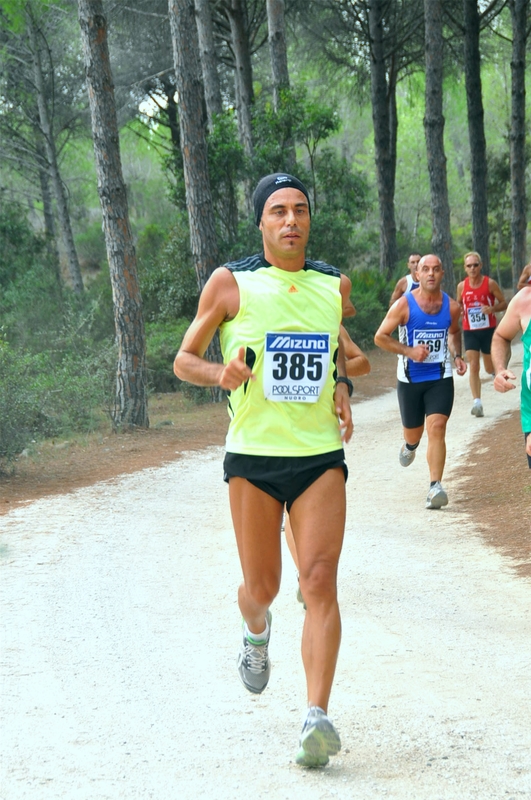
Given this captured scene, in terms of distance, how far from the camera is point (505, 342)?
6.55 meters

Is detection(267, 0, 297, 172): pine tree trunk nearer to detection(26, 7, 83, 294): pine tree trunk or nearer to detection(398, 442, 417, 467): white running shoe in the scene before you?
detection(26, 7, 83, 294): pine tree trunk

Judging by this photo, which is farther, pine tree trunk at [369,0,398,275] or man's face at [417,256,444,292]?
pine tree trunk at [369,0,398,275]

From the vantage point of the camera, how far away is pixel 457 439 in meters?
13.7

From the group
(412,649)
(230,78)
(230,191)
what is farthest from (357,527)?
(230,78)

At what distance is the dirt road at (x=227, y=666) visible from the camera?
154 inches

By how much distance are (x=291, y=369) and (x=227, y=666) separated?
6.40ft

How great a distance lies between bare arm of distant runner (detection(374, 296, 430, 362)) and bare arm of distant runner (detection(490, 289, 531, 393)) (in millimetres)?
1945

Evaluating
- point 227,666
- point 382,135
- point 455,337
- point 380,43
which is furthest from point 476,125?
point 227,666

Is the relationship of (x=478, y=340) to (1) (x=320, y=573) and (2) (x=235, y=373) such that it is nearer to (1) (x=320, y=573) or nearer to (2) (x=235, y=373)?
(1) (x=320, y=573)

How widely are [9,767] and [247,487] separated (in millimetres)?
1412

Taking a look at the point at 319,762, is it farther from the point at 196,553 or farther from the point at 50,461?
the point at 50,461

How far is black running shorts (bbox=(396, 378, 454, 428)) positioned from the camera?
31.0 ft

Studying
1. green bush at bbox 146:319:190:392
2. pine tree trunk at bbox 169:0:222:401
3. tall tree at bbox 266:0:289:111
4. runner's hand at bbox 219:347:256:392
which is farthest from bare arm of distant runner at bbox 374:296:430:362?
tall tree at bbox 266:0:289:111

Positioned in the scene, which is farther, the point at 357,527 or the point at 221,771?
the point at 357,527
